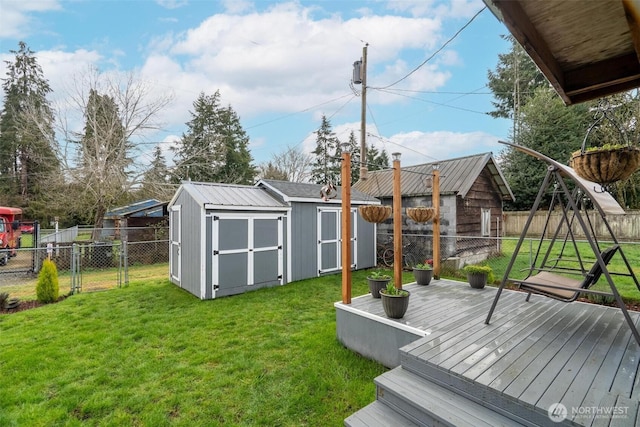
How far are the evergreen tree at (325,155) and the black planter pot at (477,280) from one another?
60.1ft

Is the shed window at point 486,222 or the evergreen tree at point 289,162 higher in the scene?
the evergreen tree at point 289,162

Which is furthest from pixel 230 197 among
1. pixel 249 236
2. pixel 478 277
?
pixel 478 277

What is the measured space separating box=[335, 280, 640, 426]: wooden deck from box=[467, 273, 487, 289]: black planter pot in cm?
58

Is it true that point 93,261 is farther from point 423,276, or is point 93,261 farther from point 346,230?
point 423,276

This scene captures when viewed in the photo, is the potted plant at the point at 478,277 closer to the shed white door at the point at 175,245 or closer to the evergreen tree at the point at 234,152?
the shed white door at the point at 175,245

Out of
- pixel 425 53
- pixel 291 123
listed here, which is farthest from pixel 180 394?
pixel 291 123

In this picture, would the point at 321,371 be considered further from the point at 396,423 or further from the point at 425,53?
the point at 425,53

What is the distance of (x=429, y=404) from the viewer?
1881 mm

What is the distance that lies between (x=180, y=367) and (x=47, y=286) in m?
4.43

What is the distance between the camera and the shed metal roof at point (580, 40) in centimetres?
124

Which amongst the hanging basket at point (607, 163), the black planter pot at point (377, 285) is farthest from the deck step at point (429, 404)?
the hanging basket at point (607, 163)

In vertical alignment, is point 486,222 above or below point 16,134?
below

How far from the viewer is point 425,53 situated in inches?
327

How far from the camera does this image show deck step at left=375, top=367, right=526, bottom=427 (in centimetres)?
171
